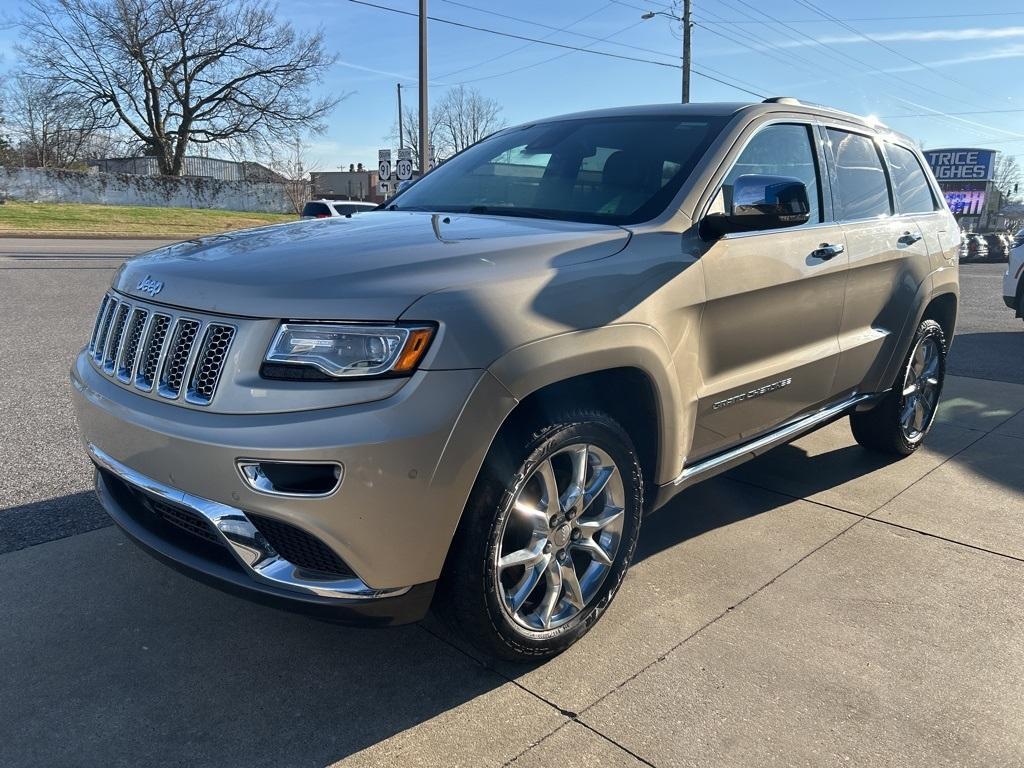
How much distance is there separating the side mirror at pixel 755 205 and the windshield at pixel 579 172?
0.68 ft

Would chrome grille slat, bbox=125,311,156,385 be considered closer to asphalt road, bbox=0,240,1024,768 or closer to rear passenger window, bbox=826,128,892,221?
asphalt road, bbox=0,240,1024,768

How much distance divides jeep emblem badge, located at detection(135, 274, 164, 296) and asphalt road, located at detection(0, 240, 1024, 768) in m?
1.21

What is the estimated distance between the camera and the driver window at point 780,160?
10.8ft

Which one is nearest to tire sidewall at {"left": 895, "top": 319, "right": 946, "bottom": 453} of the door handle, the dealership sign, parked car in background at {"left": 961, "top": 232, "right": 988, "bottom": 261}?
the door handle

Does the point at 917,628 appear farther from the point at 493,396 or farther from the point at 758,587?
the point at 493,396

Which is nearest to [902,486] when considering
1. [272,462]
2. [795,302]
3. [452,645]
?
[795,302]

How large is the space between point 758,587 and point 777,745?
1.00 meters

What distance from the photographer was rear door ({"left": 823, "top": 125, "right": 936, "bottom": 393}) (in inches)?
157

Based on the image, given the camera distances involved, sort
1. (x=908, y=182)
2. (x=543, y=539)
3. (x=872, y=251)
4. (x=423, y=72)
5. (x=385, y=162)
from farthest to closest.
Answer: (x=385, y=162), (x=423, y=72), (x=908, y=182), (x=872, y=251), (x=543, y=539)

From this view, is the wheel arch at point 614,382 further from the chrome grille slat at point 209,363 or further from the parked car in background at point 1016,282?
the parked car in background at point 1016,282

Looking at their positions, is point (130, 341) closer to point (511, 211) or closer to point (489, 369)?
point (489, 369)

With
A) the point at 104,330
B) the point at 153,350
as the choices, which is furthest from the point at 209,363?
the point at 104,330

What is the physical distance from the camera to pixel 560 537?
8.88ft

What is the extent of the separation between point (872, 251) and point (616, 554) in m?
2.25
